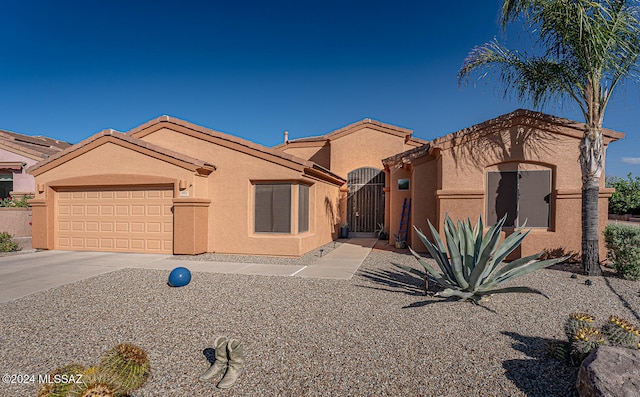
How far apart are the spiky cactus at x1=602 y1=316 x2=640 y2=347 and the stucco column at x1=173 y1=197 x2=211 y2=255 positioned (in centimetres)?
1002

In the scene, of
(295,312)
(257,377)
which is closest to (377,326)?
(295,312)

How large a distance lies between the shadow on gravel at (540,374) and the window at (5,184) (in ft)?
74.9

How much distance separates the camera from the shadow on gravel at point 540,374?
3.15 meters

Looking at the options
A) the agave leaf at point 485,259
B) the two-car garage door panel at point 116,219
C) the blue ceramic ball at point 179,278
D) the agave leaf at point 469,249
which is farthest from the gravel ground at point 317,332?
the two-car garage door panel at point 116,219

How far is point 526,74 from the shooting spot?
29.3 ft

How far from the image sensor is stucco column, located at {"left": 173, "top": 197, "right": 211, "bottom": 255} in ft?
34.5

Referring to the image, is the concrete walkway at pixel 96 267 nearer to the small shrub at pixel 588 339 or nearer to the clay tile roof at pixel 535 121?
the small shrub at pixel 588 339

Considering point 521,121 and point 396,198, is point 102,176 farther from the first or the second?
point 521,121

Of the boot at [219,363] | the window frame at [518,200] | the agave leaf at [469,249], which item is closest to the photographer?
the boot at [219,363]

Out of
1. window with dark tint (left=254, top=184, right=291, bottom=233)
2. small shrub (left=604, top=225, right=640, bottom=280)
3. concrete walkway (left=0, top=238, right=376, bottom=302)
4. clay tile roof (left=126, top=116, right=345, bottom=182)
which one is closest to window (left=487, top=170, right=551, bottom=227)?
small shrub (left=604, top=225, right=640, bottom=280)

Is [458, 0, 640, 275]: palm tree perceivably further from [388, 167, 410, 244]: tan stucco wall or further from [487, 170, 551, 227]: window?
[388, 167, 410, 244]: tan stucco wall

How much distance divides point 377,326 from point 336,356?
1089mm

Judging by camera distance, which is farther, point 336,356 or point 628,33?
point 628,33

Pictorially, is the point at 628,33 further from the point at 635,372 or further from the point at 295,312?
the point at 295,312
